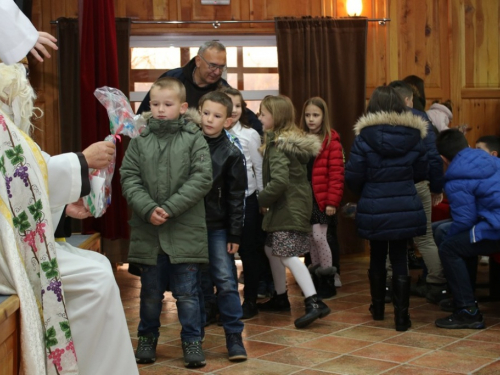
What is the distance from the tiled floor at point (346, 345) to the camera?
3.75m

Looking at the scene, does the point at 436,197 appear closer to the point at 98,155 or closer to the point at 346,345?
the point at 346,345

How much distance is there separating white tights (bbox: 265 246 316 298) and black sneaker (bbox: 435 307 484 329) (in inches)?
31.0

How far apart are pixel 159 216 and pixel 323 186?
2.28 meters

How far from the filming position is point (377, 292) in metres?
4.75

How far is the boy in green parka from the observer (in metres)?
3.76

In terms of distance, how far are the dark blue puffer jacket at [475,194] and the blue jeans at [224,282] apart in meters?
1.42

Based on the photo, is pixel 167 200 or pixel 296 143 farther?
pixel 296 143

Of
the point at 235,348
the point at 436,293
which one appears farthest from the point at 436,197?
the point at 235,348

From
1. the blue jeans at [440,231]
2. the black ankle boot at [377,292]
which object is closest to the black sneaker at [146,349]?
the black ankle boot at [377,292]

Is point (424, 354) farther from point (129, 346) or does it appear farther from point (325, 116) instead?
point (325, 116)

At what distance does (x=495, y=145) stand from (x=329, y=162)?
118 centimetres

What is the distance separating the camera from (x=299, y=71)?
7.32m

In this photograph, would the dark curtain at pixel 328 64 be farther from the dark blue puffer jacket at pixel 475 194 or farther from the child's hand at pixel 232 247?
the child's hand at pixel 232 247

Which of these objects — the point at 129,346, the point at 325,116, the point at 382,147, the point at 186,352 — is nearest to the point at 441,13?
the point at 325,116
